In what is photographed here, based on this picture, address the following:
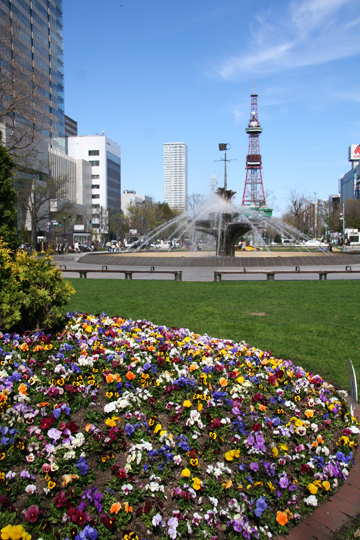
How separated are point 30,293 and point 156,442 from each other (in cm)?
228

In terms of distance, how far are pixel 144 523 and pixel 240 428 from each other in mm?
1170

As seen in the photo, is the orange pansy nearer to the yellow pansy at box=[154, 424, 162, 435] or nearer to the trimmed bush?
the yellow pansy at box=[154, 424, 162, 435]

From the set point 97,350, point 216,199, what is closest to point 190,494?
point 97,350

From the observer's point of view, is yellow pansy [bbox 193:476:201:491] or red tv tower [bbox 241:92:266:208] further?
red tv tower [bbox 241:92:266:208]

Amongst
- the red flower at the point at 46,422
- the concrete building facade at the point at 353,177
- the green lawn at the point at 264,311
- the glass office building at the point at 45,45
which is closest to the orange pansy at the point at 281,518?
the red flower at the point at 46,422

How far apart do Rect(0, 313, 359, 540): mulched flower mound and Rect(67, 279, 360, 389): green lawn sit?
169 cm

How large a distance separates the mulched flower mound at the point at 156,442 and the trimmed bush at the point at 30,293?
274mm

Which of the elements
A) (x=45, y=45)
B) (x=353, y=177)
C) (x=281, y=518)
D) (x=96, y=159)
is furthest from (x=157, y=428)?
(x=353, y=177)

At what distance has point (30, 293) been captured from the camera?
509cm

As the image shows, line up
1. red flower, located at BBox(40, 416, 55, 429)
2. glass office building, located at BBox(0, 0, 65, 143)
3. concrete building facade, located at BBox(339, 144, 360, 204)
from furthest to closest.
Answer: concrete building facade, located at BBox(339, 144, 360, 204) < glass office building, located at BBox(0, 0, 65, 143) < red flower, located at BBox(40, 416, 55, 429)

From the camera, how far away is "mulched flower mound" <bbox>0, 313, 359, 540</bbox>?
3.07 m

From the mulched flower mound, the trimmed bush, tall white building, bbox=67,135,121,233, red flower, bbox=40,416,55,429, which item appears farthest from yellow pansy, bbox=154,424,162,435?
tall white building, bbox=67,135,121,233

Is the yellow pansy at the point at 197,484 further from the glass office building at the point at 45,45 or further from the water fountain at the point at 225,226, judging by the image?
the glass office building at the point at 45,45

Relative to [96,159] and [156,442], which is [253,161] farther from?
[156,442]
